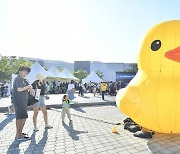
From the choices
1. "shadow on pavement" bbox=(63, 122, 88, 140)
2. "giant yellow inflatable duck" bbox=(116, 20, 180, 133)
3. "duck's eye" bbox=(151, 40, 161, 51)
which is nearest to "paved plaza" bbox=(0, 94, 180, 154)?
"shadow on pavement" bbox=(63, 122, 88, 140)

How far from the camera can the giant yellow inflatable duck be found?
5996 millimetres

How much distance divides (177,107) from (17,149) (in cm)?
398

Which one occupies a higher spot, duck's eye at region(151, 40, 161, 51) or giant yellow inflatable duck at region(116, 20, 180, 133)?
duck's eye at region(151, 40, 161, 51)

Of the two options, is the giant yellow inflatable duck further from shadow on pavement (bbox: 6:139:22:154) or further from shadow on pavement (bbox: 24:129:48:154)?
shadow on pavement (bbox: 6:139:22:154)

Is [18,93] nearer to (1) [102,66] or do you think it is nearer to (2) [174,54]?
(2) [174,54]

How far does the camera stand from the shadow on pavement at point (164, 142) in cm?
561

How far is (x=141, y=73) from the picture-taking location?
270 inches

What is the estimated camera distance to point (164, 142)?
612 cm

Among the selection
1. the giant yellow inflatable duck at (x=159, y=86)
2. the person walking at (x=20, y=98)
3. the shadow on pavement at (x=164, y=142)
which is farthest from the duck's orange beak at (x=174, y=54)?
the person walking at (x=20, y=98)

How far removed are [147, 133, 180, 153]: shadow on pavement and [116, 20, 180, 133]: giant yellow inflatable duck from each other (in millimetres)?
262

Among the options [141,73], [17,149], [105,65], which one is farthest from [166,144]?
[105,65]

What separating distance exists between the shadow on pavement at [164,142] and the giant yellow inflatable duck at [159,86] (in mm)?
262

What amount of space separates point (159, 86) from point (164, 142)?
1.43 metres

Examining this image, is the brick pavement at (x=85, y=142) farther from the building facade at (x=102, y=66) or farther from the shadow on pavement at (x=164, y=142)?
the building facade at (x=102, y=66)
